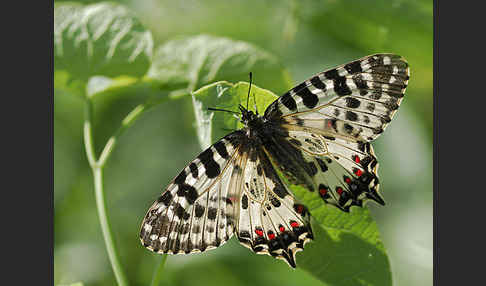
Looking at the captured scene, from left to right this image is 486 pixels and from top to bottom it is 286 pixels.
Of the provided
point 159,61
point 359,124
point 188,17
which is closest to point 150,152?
point 188,17

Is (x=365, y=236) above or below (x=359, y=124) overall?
below

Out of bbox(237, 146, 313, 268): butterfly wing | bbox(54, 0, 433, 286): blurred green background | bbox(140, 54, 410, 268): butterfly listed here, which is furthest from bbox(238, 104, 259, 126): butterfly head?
bbox(54, 0, 433, 286): blurred green background

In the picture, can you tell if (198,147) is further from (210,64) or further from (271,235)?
(271,235)

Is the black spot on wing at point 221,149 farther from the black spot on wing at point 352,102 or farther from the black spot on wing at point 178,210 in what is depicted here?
the black spot on wing at point 352,102

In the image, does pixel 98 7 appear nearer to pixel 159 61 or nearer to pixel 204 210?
pixel 159 61

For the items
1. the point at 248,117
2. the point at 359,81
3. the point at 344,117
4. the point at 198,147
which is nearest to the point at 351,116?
the point at 344,117

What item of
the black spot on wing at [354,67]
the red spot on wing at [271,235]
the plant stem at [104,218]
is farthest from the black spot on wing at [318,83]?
the plant stem at [104,218]
